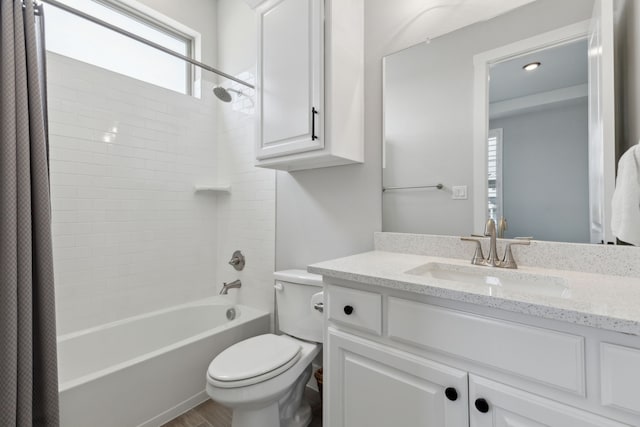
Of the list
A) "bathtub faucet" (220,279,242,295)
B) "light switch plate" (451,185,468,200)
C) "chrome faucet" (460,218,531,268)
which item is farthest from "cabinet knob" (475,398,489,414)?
"bathtub faucet" (220,279,242,295)

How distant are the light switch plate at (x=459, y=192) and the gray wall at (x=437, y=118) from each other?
0.02 metres

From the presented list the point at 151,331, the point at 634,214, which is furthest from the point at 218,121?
the point at 634,214

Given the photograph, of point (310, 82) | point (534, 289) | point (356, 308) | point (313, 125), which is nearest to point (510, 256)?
point (534, 289)

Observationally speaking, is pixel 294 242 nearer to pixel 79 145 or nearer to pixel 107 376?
pixel 107 376

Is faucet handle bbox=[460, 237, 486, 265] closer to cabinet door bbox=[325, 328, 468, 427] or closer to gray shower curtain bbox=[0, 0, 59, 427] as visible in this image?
cabinet door bbox=[325, 328, 468, 427]

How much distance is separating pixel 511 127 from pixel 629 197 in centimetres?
47

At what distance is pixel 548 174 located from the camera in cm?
113

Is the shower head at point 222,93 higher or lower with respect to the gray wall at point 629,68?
higher

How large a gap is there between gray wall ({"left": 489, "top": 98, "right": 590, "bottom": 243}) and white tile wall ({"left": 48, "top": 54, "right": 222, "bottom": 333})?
1.51m

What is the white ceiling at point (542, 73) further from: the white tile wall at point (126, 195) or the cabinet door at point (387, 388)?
the white tile wall at point (126, 195)

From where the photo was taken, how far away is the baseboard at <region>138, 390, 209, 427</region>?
61.6 inches

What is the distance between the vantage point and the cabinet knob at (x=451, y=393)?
31.7 inches

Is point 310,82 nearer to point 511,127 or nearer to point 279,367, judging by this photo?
point 511,127

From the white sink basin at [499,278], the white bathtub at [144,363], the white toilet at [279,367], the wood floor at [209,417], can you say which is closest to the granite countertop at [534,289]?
the white sink basin at [499,278]
